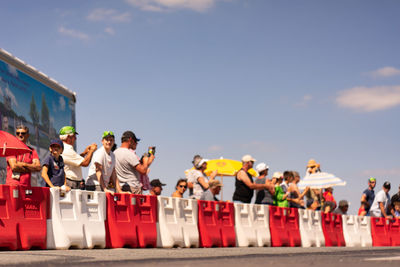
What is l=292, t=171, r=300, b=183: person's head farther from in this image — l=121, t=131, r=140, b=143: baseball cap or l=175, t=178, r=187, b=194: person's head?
l=121, t=131, r=140, b=143: baseball cap

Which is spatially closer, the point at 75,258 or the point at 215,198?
the point at 75,258

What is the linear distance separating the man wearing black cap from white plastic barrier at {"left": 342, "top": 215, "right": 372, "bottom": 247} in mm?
8632

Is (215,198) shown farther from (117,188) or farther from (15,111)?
(15,111)

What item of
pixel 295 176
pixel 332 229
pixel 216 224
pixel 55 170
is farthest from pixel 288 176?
pixel 55 170

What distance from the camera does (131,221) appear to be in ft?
38.5

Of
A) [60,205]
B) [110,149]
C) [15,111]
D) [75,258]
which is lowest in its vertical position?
[75,258]

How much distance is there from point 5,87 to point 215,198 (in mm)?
4417

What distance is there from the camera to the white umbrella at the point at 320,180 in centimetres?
1908

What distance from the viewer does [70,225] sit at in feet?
35.1

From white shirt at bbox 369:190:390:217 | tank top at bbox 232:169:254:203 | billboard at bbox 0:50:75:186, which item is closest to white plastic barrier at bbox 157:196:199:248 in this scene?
tank top at bbox 232:169:254:203

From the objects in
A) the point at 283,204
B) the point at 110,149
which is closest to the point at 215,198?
the point at 283,204

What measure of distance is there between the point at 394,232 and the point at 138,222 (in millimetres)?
11972

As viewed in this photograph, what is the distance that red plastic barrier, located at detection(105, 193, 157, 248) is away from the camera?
1139 cm

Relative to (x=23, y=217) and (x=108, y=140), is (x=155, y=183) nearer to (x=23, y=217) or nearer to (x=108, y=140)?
(x=108, y=140)
